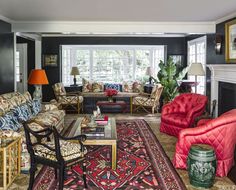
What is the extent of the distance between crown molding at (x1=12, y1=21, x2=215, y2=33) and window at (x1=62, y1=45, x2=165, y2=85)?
3856mm

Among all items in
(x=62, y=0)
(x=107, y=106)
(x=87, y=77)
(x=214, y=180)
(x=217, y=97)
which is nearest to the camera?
(x=214, y=180)

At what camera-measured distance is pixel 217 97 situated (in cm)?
724

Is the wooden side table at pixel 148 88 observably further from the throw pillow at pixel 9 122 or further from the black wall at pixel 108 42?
the throw pillow at pixel 9 122

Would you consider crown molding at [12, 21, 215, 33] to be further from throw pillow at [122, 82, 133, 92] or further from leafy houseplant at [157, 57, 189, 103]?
throw pillow at [122, 82, 133, 92]

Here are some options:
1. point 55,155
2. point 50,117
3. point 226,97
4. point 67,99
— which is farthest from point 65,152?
point 67,99

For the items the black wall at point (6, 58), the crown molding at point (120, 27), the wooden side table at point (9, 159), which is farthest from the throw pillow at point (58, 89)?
the wooden side table at point (9, 159)

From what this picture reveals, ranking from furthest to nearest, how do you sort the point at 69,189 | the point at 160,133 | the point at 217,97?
the point at 217,97 < the point at 160,133 < the point at 69,189

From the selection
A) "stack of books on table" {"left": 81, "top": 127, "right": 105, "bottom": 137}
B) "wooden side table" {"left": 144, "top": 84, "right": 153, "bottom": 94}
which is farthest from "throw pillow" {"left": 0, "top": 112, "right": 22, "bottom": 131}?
"wooden side table" {"left": 144, "top": 84, "right": 153, "bottom": 94}

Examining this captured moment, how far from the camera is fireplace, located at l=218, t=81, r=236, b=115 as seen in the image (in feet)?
20.4

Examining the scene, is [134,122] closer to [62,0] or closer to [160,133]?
[160,133]

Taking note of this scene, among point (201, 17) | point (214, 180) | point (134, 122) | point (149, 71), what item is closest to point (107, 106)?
point (134, 122)

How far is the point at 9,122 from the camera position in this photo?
4547 mm

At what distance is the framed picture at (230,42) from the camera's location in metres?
6.22

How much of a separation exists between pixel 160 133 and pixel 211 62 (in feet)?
8.74
